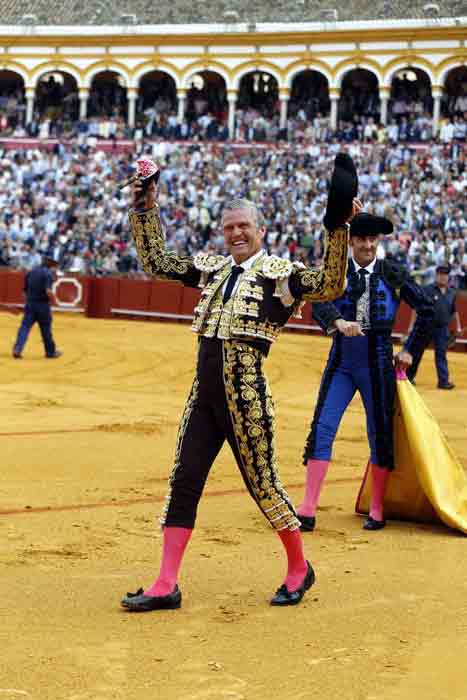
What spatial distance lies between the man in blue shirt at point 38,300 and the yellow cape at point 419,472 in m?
9.81

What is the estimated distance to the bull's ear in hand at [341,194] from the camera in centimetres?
385

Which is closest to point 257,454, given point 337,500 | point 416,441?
point 416,441

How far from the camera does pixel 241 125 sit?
31.6m

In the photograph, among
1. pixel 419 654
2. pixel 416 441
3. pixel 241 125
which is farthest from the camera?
pixel 241 125

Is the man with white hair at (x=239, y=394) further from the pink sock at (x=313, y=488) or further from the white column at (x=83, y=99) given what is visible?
the white column at (x=83, y=99)

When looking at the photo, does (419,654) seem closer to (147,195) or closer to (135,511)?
(147,195)

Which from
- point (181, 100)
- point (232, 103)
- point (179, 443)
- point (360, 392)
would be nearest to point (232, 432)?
point (179, 443)

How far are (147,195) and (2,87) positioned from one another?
3458 cm

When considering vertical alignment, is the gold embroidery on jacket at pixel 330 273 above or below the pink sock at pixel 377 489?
above

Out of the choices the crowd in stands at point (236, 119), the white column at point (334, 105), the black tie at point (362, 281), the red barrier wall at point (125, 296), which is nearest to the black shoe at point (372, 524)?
the black tie at point (362, 281)

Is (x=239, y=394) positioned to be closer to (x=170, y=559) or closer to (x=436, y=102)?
(x=170, y=559)

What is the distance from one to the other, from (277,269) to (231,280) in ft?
0.58

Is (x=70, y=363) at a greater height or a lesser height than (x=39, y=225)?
lesser

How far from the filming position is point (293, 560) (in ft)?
13.8
